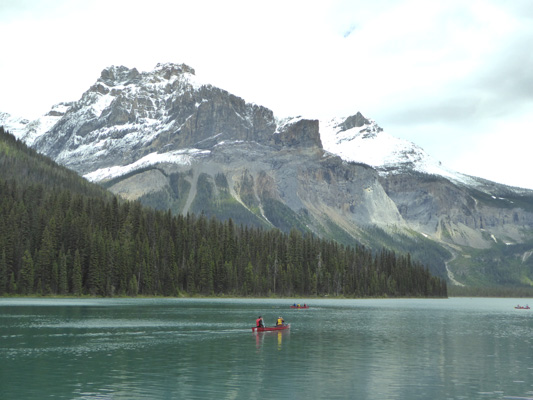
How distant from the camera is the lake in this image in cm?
4909

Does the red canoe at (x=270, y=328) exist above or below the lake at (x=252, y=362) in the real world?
above

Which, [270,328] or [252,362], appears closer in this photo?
[252,362]

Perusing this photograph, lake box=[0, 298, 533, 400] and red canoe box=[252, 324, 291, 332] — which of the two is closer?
lake box=[0, 298, 533, 400]

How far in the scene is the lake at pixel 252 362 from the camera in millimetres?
49094

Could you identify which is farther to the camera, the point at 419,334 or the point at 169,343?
the point at 419,334

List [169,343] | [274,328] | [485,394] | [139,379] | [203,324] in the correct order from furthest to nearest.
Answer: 1. [203,324]
2. [274,328]
3. [169,343]
4. [139,379]
5. [485,394]

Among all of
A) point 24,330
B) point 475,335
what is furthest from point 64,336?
point 475,335

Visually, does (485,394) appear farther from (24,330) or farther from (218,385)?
(24,330)

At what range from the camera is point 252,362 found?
64.8 m

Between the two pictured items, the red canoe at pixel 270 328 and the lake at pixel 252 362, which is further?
the red canoe at pixel 270 328

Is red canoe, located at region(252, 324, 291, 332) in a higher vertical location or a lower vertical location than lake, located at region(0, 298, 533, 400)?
higher

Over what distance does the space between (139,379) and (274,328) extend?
46538 mm

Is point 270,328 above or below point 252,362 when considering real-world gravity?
above

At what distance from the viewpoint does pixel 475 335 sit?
98.7 metres
